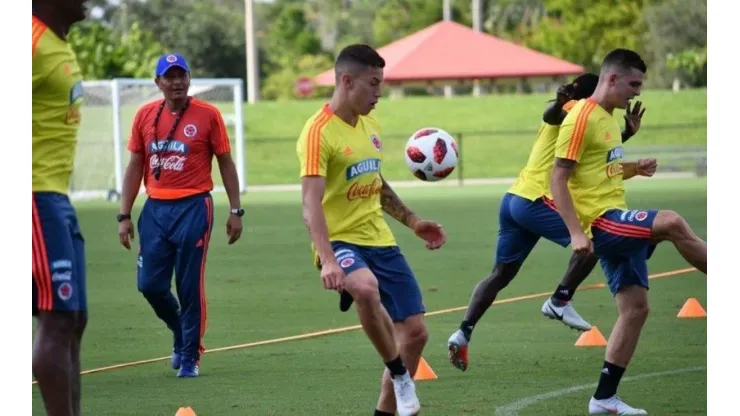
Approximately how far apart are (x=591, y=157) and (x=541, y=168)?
1.97m

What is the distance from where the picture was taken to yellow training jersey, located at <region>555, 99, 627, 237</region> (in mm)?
7965

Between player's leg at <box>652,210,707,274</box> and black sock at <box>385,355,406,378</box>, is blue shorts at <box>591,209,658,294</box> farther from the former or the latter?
black sock at <box>385,355,406,378</box>

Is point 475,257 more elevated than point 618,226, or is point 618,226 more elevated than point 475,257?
point 618,226

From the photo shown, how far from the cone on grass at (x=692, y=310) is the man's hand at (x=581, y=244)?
398 cm

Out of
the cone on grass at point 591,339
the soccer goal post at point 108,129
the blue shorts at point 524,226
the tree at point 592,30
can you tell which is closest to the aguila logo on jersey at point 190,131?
the blue shorts at point 524,226

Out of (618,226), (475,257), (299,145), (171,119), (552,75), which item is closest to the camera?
(299,145)

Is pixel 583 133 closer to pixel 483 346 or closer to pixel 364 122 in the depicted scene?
pixel 364 122

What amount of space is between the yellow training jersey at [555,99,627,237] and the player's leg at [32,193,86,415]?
10.0 ft

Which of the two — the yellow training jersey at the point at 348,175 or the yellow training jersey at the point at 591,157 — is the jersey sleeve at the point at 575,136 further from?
the yellow training jersey at the point at 348,175

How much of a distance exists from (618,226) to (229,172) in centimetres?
301

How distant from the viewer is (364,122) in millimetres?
7430

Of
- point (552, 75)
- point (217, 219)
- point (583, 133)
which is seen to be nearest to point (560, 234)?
point (583, 133)

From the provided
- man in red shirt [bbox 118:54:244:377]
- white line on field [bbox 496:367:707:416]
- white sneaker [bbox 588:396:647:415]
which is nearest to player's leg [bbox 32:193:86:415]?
white line on field [bbox 496:367:707:416]
